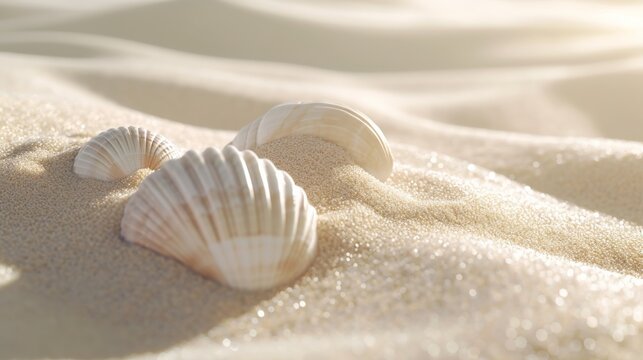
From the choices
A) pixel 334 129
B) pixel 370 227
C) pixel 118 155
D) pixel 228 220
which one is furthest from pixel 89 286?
pixel 334 129

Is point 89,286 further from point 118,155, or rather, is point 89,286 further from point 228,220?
point 118,155

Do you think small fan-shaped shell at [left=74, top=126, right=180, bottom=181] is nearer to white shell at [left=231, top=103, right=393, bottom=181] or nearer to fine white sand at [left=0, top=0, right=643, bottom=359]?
fine white sand at [left=0, top=0, right=643, bottom=359]

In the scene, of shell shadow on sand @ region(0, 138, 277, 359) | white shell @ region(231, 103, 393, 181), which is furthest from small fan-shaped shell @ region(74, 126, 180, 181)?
white shell @ region(231, 103, 393, 181)

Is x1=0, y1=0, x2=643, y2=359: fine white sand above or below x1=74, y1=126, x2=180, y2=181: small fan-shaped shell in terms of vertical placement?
below

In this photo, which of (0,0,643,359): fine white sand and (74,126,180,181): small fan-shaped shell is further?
(74,126,180,181): small fan-shaped shell

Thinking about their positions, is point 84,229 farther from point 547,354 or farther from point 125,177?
point 547,354

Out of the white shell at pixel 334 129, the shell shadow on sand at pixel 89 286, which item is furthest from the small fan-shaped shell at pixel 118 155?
the white shell at pixel 334 129
